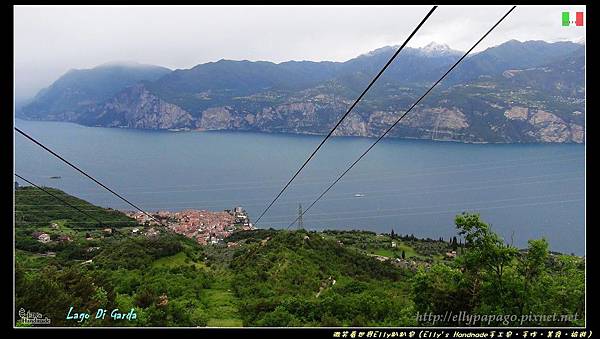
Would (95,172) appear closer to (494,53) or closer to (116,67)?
(116,67)

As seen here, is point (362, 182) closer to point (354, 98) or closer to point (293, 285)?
point (293, 285)

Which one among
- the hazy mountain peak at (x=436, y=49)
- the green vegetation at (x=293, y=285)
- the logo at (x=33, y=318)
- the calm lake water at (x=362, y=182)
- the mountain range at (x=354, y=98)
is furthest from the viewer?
the hazy mountain peak at (x=436, y=49)

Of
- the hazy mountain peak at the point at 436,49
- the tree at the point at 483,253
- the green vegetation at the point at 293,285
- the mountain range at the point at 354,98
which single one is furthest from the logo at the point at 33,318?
the hazy mountain peak at the point at 436,49

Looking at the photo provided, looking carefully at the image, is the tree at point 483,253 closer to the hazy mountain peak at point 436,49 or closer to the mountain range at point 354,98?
the mountain range at point 354,98

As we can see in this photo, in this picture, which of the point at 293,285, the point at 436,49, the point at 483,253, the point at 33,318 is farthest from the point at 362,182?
the point at 436,49

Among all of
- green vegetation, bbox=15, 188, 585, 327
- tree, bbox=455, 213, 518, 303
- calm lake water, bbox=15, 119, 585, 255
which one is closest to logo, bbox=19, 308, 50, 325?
green vegetation, bbox=15, 188, 585, 327

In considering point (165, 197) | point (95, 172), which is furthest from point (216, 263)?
point (95, 172)

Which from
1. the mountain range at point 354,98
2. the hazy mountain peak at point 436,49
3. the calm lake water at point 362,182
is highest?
the hazy mountain peak at point 436,49
